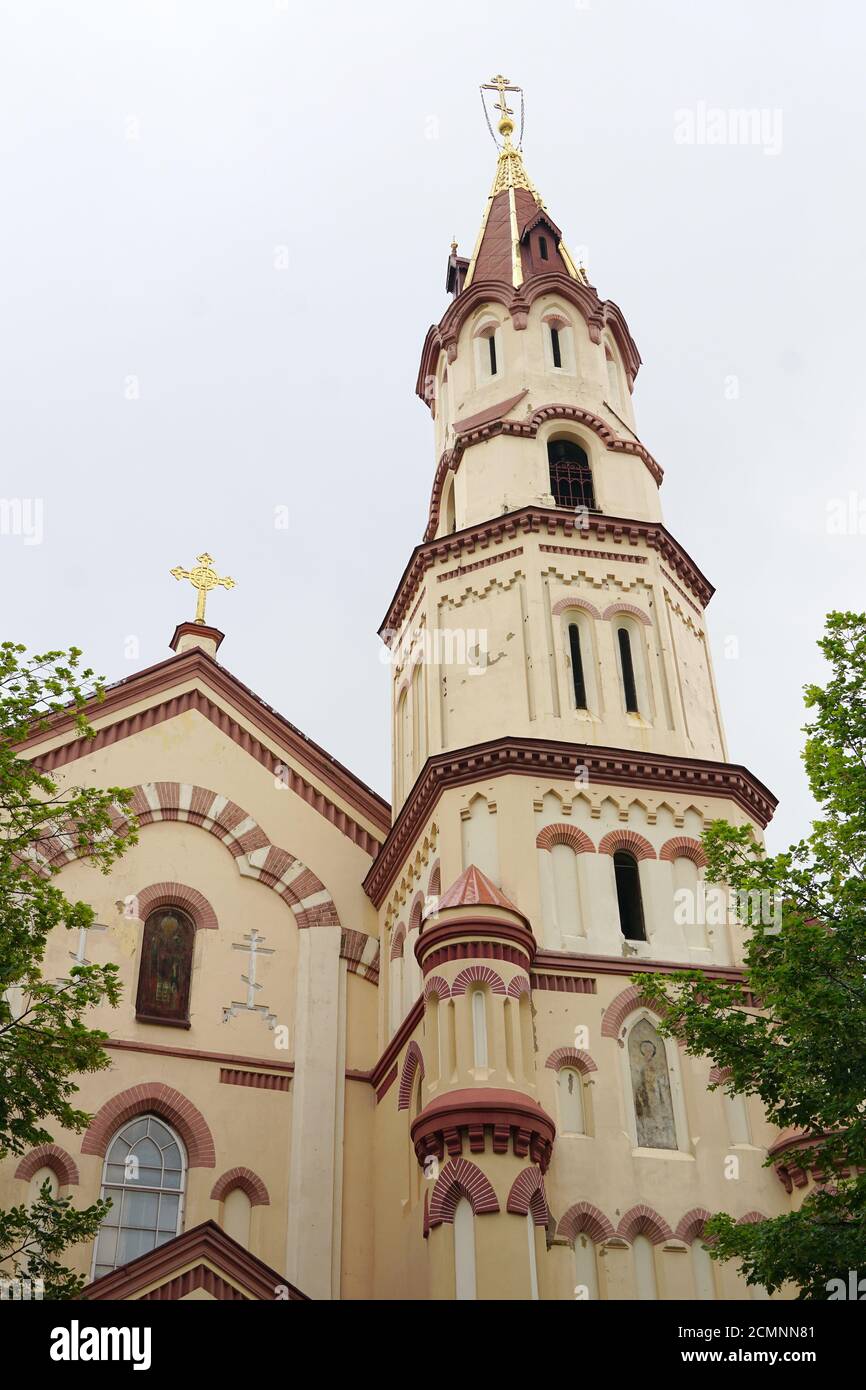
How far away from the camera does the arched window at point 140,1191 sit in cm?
2145

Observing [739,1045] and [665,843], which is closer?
[739,1045]

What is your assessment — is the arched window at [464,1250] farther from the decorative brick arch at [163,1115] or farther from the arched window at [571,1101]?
the decorative brick arch at [163,1115]

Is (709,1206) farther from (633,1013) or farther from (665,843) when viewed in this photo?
(665,843)

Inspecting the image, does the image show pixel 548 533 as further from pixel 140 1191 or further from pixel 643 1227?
pixel 140 1191

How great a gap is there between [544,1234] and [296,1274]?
4.66m

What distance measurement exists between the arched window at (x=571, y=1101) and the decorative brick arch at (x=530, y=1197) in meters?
1.22

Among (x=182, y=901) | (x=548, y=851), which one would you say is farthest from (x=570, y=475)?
(x=182, y=901)

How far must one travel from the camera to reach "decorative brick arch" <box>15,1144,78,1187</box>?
21422 millimetres

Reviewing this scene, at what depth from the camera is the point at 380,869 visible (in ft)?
85.4

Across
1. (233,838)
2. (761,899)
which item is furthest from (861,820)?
(233,838)

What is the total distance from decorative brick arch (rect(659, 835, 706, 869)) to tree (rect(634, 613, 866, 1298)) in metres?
6.09

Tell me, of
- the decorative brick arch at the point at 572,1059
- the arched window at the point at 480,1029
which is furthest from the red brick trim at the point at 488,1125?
the decorative brick arch at the point at 572,1059

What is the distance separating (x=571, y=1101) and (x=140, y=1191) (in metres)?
6.46

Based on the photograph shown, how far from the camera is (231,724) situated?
27781 mm
